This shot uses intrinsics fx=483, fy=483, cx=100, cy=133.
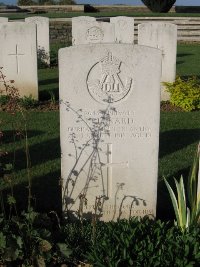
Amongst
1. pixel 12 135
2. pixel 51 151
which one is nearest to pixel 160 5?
pixel 12 135

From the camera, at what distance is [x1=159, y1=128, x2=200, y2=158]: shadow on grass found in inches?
261

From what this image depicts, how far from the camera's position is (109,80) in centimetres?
395

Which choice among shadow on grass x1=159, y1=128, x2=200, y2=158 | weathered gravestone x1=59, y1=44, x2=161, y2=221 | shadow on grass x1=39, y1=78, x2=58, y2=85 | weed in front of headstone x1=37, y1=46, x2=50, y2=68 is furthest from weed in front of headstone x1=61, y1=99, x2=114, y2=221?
weed in front of headstone x1=37, y1=46, x2=50, y2=68

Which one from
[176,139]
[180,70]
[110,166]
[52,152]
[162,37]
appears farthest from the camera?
[180,70]

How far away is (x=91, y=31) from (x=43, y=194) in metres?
7.04

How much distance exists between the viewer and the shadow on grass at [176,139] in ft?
21.7

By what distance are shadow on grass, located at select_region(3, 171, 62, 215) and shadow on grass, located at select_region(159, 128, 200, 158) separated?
165 centimetres

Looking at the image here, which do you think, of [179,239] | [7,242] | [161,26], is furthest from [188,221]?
[161,26]

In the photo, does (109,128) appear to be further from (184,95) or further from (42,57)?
(42,57)

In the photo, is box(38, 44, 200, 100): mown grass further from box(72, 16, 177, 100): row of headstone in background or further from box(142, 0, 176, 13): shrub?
box(142, 0, 176, 13): shrub

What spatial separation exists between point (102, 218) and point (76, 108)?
106cm

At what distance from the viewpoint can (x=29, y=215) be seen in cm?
372

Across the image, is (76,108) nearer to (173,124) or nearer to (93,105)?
(93,105)

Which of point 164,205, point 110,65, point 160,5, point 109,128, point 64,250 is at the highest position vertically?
point 160,5
